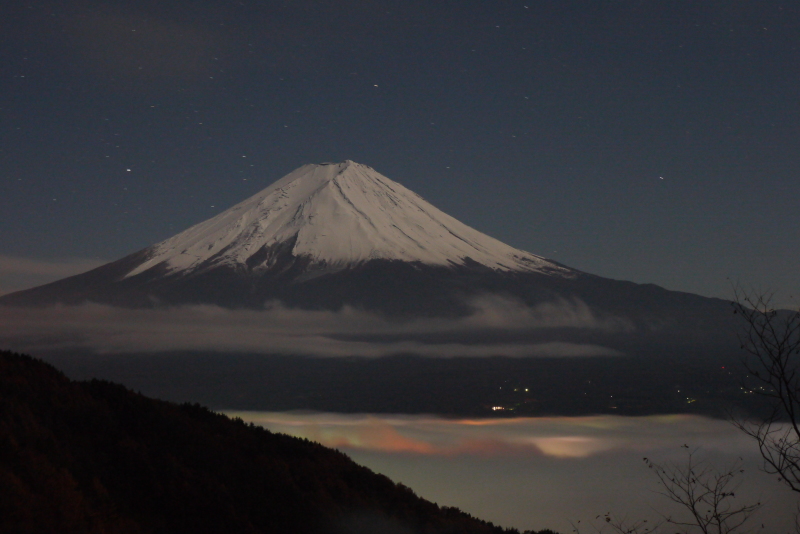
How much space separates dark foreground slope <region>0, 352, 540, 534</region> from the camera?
17016mm

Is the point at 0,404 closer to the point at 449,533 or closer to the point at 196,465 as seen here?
the point at 196,465

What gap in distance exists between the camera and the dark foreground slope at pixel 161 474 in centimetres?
1702

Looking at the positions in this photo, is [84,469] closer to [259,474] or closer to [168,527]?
[168,527]

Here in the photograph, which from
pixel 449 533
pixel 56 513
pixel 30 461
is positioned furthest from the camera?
pixel 449 533

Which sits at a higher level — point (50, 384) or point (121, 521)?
point (50, 384)

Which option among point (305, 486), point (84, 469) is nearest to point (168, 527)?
point (84, 469)

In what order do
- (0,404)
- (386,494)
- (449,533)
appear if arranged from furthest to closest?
(386,494) < (449,533) < (0,404)

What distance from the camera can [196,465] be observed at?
2614cm

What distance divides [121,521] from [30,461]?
2488 mm

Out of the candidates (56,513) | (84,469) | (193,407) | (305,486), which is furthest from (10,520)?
(193,407)

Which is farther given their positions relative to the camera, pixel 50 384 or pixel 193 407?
pixel 193 407

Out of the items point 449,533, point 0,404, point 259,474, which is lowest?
point 449,533

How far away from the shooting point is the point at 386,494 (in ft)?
107

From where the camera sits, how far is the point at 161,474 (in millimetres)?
23297
